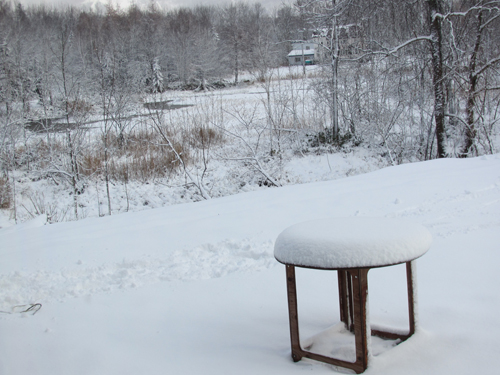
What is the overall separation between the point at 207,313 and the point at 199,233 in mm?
1872

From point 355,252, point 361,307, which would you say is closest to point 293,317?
point 361,307

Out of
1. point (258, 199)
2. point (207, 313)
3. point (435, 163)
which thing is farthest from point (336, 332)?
point (435, 163)

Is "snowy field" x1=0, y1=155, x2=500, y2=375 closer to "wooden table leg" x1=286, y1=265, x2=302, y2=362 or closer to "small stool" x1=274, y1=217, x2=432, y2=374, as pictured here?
"wooden table leg" x1=286, y1=265, x2=302, y2=362

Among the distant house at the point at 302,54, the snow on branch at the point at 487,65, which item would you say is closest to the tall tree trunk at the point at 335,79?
the distant house at the point at 302,54

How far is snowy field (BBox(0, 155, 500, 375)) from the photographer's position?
7.59 feet

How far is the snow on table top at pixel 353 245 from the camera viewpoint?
1.87 metres

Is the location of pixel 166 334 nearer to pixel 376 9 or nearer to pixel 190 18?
pixel 376 9

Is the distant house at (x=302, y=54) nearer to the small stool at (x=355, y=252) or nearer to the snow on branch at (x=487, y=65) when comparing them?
the snow on branch at (x=487, y=65)

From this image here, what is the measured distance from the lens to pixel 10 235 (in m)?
5.40

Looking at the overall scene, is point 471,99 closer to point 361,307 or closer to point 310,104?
point 310,104

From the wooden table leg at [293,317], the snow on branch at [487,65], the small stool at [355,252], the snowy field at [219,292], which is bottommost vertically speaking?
the snowy field at [219,292]

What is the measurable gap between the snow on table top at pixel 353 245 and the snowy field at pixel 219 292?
0.61 meters

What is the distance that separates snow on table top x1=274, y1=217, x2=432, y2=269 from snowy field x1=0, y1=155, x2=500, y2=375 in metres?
0.61

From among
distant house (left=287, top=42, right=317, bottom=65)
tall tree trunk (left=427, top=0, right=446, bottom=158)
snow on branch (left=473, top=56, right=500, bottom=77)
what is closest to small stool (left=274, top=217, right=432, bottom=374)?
tall tree trunk (left=427, top=0, right=446, bottom=158)
